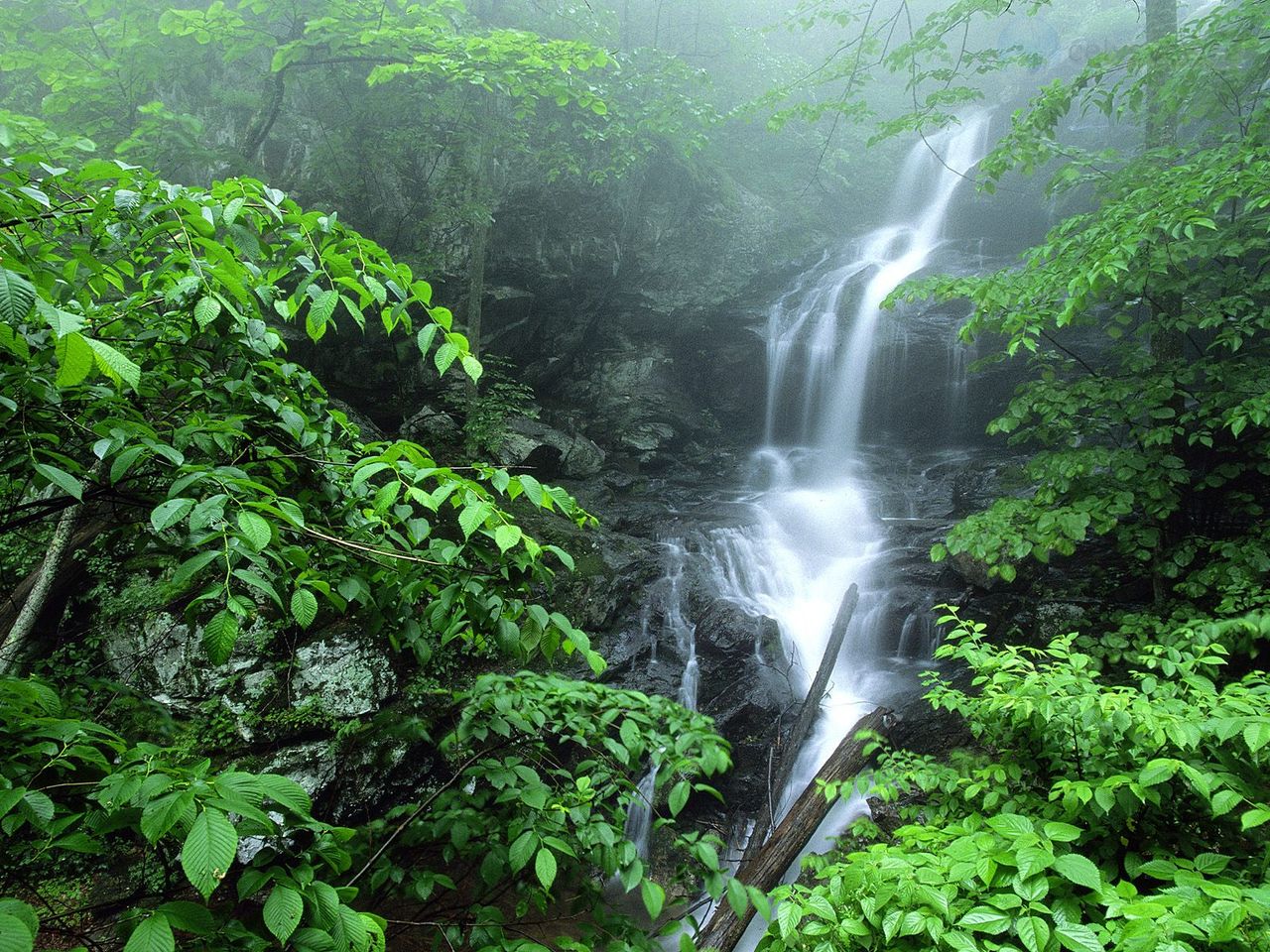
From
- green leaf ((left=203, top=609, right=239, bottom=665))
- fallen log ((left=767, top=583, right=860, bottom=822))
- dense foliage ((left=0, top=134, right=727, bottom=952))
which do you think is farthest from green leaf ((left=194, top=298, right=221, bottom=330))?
fallen log ((left=767, top=583, right=860, bottom=822))

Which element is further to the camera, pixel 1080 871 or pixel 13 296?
pixel 1080 871

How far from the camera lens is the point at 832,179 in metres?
17.2

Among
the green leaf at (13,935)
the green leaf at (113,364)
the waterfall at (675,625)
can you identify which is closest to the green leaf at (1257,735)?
the green leaf at (13,935)

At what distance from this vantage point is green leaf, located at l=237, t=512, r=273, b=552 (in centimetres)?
117

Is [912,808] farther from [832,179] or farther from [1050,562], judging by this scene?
[832,179]

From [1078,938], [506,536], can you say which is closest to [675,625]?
[1078,938]

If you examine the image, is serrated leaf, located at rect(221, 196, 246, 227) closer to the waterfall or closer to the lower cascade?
the lower cascade

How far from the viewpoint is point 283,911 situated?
3.44ft

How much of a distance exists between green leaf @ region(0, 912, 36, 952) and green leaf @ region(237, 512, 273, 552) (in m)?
0.57

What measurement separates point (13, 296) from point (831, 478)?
11864 mm

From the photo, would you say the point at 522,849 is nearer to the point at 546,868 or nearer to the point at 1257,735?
the point at 546,868

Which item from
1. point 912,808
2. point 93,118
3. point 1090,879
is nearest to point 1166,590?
point 912,808

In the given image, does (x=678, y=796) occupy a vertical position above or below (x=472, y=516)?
below

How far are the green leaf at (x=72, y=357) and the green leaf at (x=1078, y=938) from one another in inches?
83.5
